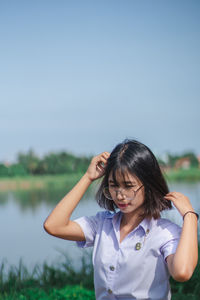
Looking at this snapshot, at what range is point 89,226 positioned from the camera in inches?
49.3

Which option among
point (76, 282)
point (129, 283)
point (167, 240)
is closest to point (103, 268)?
point (129, 283)

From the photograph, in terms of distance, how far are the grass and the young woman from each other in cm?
104

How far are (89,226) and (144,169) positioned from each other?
0.28 meters

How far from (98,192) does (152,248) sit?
0.29 meters

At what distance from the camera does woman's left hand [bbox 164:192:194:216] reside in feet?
3.58

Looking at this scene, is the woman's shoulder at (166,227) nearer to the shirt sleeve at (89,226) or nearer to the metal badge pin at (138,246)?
the metal badge pin at (138,246)

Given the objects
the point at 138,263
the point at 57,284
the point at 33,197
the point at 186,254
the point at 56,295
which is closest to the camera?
the point at 186,254

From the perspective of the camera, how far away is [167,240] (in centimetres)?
109

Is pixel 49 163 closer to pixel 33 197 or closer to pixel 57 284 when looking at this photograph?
pixel 33 197

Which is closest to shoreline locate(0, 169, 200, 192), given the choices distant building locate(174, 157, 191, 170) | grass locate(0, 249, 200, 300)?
distant building locate(174, 157, 191, 170)

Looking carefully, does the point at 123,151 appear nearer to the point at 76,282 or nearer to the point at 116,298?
the point at 116,298

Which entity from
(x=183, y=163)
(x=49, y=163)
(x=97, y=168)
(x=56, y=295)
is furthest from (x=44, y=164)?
(x=97, y=168)

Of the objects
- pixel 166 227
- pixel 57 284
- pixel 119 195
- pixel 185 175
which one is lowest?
pixel 57 284

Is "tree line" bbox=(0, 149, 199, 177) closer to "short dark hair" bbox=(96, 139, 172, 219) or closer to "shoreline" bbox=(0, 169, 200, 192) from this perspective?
"shoreline" bbox=(0, 169, 200, 192)
